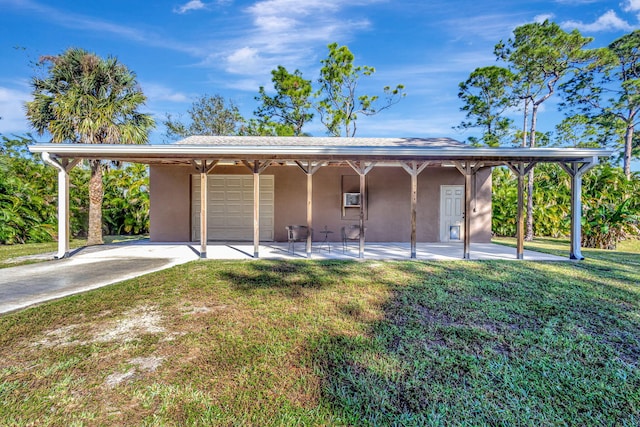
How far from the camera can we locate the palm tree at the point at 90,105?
8.96 m

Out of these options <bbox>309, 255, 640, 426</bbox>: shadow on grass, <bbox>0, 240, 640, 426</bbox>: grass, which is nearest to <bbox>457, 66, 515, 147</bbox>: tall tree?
<bbox>0, 240, 640, 426</bbox>: grass

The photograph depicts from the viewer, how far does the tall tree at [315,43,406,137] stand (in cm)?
2105

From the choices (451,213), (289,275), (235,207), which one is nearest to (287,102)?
(235,207)

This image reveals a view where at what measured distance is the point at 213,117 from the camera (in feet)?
80.3

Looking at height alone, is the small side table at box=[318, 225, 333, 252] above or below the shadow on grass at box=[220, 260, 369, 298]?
above

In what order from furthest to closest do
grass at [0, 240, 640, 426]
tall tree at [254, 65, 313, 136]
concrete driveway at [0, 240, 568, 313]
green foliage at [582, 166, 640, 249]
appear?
tall tree at [254, 65, 313, 136] → green foliage at [582, 166, 640, 249] → concrete driveway at [0, 240, 568, 313] → grass at [0, 240, 640, 426]

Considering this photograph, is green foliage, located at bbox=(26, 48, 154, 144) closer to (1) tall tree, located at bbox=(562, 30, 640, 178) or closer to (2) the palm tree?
(2) the palm tree

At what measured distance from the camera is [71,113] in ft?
29.2

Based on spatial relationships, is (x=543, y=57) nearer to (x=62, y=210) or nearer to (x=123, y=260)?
(x=123, y=260)

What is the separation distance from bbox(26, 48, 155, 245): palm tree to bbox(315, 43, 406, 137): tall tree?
13.7 metres

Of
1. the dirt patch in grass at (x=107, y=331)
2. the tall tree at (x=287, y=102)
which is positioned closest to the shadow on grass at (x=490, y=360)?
the dirt patch in grass at (x=107, y=331)

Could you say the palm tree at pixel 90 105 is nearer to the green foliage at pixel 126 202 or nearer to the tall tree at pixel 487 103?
the green foliage at pixel 126 202

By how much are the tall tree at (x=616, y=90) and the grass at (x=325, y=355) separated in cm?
1772

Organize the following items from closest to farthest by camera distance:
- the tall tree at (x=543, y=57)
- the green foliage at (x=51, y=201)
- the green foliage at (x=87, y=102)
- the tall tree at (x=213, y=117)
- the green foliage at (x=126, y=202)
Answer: the green foliage at (x=87, y=102), the green foliage at (x=51, y=201), the green foliage at (x=126, y=202), the tall tree at (x=543, y=57), the tall tree at (x=213, y=117)
